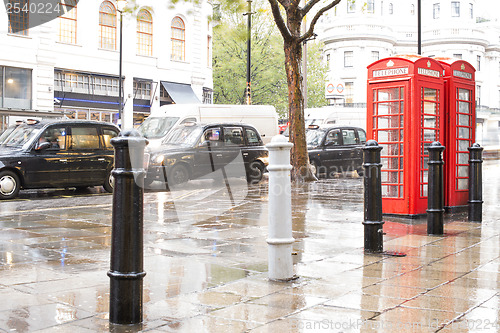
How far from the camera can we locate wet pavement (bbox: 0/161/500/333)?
3.99 metres

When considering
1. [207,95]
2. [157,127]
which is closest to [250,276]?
[157,127]

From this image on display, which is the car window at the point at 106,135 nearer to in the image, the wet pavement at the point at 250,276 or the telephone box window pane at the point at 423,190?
the wet pavement at the point at 250,276

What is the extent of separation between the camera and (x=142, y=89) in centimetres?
3659

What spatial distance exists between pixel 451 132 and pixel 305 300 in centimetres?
683

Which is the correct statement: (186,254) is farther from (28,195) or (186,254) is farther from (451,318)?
(28,195)

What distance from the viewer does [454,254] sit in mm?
6426

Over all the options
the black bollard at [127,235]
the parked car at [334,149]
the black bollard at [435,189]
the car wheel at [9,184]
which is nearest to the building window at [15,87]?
the parked car at [334,149]

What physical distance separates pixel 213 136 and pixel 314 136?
4768 millimetres

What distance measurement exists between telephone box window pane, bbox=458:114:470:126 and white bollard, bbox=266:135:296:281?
21.0 feet

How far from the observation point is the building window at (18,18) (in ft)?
94.3

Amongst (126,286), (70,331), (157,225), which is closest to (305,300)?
(126,286)

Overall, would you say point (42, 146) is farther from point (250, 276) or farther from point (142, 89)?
point (142, 89)

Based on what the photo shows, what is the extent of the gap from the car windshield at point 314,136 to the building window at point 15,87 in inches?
627

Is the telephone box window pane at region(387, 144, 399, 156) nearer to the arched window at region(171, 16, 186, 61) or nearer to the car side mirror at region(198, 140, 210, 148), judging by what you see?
the car side mirror at region(198, 140, 210, 148)
